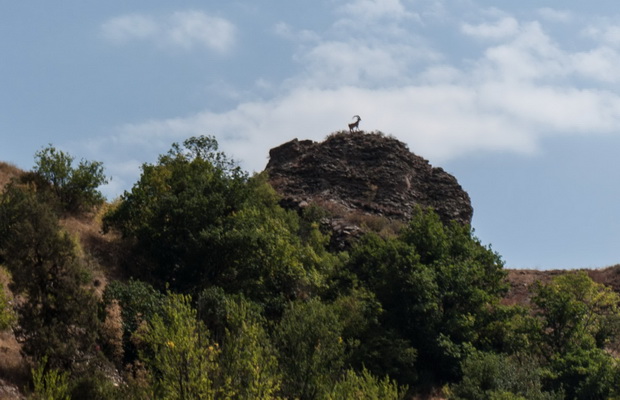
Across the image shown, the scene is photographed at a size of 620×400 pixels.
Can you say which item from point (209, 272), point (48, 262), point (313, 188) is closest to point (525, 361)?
point (209, 272)

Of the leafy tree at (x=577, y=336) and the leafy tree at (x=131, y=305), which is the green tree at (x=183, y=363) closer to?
the leafy tree at (x=131, y=305)

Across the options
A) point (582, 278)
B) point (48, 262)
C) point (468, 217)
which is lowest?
point (48, 262)

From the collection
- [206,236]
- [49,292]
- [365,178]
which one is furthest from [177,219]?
[365,178]

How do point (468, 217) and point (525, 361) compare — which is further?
point (468, 217)

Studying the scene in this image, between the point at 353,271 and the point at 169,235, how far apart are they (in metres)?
10.2

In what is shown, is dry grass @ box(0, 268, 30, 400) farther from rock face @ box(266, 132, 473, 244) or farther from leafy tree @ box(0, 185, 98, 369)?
rock face @ box(266, 132, 473, 244)

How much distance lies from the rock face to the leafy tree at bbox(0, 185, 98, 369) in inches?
1140

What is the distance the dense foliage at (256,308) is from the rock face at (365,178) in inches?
448

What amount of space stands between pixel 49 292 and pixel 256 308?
8.93 meters

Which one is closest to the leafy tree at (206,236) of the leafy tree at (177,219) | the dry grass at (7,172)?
the leafy tree at (177,219)

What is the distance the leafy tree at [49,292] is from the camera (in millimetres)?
26641

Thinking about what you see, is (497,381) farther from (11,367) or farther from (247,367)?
(11,367)

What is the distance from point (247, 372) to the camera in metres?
24.6

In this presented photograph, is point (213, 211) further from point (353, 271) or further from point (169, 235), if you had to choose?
point (353, 271)
